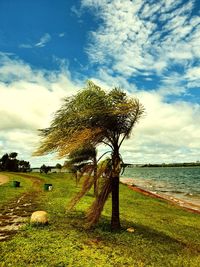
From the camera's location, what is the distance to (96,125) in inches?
578

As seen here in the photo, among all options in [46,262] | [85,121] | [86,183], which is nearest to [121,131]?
[85,121]

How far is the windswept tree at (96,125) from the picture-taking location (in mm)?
14270

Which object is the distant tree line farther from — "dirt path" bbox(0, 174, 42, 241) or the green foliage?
the green foliage

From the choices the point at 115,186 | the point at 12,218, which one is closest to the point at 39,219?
the point at 12,218

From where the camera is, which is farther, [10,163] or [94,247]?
[10,163]

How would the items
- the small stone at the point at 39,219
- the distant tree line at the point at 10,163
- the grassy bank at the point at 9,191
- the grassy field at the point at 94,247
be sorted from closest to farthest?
the grassy field at the point at 94,247 → the small stone at the point at 39,219 → the grassy bank at the point at 9,191 → the distant tree line at the point at 10,163

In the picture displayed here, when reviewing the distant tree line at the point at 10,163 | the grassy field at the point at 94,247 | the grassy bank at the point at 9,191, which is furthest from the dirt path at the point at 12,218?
the distant tree line at the point at 10,163

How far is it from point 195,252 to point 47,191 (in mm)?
25647

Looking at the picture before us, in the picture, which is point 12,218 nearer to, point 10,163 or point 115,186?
point 115,186

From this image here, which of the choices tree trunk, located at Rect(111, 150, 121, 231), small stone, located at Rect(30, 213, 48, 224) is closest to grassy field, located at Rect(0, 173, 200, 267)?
small stone, located at Rect(30, 213, 48, 224)

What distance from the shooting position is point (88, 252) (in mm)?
11328

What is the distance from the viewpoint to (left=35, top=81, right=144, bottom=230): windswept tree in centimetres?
1427

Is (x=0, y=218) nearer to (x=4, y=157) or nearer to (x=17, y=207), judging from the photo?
(x=17, y=207)

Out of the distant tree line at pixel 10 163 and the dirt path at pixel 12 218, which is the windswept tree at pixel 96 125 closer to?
the dirt path at pixel 12 218
